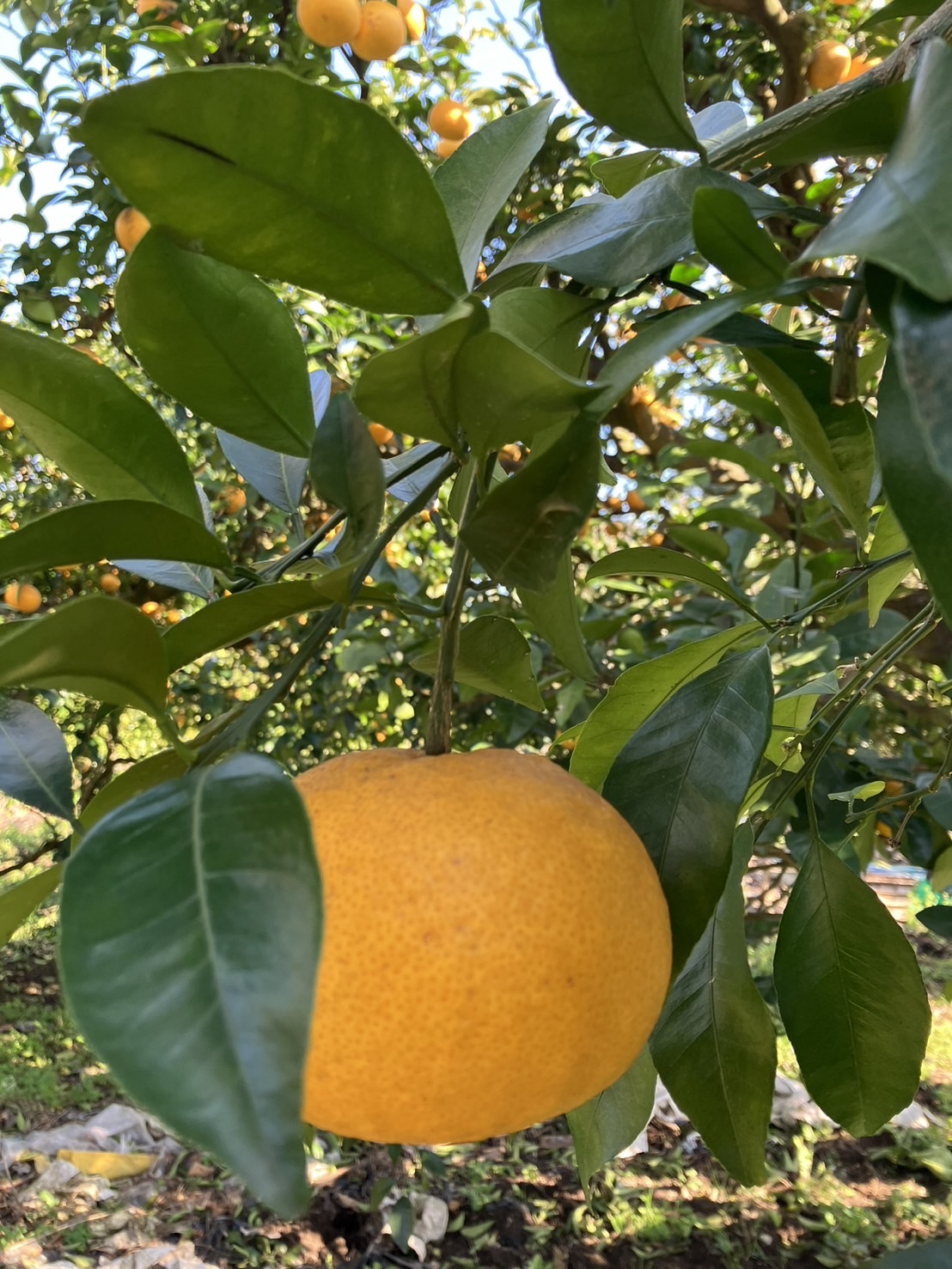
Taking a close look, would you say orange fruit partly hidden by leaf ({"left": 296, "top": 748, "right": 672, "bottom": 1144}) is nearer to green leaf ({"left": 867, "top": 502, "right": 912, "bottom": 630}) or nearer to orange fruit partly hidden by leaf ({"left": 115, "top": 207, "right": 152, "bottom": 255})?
green leaf ({"left": 867, "top": 502, "right": 912, "bottom": 630})

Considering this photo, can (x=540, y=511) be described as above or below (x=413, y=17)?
below

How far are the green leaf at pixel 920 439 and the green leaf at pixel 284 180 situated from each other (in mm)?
160

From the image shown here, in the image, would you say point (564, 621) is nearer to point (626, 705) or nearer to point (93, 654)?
point (626, 705)

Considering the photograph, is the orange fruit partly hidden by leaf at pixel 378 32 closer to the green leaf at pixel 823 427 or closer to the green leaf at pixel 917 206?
the green leaf at pixel 823 427

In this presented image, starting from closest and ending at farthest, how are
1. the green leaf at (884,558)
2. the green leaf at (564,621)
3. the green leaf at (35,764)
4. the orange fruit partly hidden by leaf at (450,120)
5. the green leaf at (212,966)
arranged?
the green leaf at (212,966) < the green leaf at (35,764) < the green leaf at (564,621) < the green leaf at (884,558) < the orange fruit partly hidden by leaf at (450,120)

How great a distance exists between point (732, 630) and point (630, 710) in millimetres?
100

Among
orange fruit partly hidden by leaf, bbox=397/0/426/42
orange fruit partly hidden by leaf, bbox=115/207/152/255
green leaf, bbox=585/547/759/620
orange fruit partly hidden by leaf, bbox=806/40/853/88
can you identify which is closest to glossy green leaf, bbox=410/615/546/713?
green leaf, bbox=585/547/759/620

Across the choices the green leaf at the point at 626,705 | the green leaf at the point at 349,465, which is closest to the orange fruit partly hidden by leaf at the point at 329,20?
the green leaf at the point at 626,705

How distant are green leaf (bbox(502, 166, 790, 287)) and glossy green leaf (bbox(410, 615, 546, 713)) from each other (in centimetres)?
19

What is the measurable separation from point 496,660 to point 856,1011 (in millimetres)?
292

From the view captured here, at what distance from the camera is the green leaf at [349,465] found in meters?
0.37

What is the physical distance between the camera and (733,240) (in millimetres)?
328

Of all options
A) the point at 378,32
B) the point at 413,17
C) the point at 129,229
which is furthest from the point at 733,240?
the point at 413,17

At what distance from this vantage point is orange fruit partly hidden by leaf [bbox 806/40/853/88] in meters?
1.72
